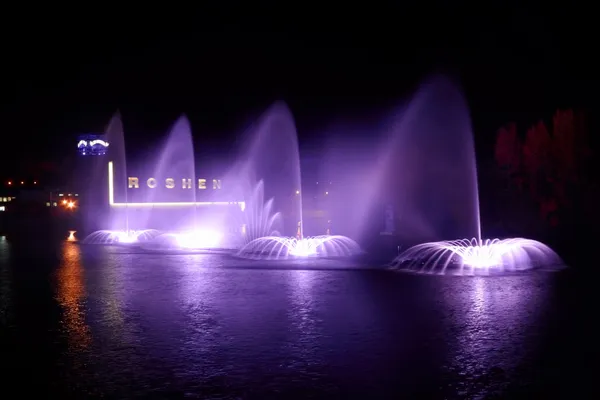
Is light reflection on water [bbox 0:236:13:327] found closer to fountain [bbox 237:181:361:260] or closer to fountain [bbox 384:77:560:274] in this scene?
fountain [bbox 237:181:361:260]

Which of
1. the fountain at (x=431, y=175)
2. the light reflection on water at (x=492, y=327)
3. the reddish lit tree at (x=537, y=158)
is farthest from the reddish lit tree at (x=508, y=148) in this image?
the light reflection on water at (x=492, y=327)

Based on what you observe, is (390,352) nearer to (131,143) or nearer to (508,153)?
(508,153)

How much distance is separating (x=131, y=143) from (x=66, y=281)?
4909cm

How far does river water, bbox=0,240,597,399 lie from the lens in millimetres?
A: 6660

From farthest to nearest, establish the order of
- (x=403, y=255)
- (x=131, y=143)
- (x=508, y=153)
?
1. (x=131, y=143)
2. (x=508, y=153)
3. (x=403, y=255)

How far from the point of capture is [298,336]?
29.3 feet

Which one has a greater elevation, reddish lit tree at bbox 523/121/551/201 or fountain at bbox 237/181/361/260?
reddish lit tree at bbox 523/121/551/201

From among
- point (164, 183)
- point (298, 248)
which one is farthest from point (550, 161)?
point (164, 183)

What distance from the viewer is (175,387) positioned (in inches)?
259

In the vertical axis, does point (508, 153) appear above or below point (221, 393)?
above

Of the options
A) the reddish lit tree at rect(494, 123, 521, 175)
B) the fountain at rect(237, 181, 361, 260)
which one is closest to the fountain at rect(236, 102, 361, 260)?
the fountain at rect(237, 181, 361, 260)

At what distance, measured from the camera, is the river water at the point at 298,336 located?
6660mm

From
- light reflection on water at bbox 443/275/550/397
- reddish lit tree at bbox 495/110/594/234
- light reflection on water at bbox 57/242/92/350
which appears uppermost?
reddish lit tree at bbox 495/110/594/234

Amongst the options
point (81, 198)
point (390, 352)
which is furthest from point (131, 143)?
point (390, 352)
